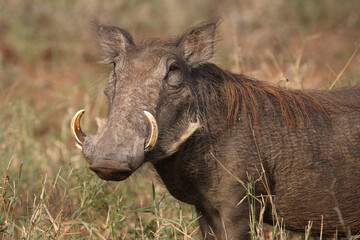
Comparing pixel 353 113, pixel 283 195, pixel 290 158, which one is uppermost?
pixel 353 113

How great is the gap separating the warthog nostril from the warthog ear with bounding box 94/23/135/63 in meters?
0.93

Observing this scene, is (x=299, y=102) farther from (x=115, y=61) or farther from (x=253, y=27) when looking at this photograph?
(x=253, y=27)

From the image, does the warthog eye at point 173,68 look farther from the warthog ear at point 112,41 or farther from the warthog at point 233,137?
the warthog ear at point 112,41

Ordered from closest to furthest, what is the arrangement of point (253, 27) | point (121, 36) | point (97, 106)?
point (121, 36), point (97, 106), point (253, 27)

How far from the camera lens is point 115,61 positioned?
3.36m

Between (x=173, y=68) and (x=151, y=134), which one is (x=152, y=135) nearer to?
(x=151, y=134)

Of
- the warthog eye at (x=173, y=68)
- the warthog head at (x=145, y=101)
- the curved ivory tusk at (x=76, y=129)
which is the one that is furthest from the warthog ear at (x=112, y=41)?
the curved ivory tusk at (x=76, y=129)

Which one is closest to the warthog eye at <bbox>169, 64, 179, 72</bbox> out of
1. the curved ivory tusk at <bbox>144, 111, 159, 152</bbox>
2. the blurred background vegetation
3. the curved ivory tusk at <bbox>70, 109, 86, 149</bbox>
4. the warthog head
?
the warthog head

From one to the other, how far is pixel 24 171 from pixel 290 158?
266cm

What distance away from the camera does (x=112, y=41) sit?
11.8 feet

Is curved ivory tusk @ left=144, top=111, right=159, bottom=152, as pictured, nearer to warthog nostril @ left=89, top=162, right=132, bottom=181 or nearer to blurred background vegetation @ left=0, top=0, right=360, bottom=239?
warthog nostril @ left=89, top=162, right=132, bottom=181

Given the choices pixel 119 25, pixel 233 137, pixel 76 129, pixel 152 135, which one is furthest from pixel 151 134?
pixel 119 25

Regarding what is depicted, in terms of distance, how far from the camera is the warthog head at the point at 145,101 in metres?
2.79

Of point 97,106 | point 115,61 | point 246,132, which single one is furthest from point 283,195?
point 97,106
